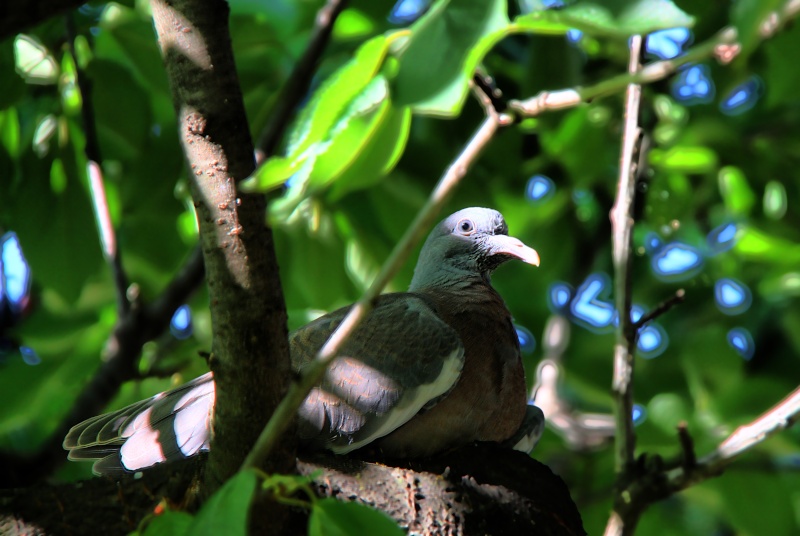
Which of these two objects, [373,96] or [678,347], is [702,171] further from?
[373,96]

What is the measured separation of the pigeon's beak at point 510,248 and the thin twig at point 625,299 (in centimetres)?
43

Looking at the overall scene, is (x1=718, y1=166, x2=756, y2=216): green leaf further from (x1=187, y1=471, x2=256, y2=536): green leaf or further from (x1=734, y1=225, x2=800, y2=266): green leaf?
(x1=187, y1=471, x2=256, y2=536): green leaf

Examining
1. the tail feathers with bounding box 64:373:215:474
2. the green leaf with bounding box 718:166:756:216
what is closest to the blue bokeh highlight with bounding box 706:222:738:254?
the green leaf with bounding box 718:166:756:216

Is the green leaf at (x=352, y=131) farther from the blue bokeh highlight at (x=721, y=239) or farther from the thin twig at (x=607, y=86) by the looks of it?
the blue bokeh highlight at (x=721, y=239)

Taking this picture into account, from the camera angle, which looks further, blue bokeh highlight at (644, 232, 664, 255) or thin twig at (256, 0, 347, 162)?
blue bokeh highlight at (644, 232, 664, 255)

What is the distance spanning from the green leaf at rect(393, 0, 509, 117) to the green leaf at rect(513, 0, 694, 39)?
5 centimetres

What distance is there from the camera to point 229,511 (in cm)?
113

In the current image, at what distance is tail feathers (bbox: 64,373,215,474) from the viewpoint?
2350 mm

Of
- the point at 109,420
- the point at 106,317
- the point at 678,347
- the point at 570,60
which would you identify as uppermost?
the point at 570,60

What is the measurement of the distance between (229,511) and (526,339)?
329 cm

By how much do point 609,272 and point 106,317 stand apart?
256cm

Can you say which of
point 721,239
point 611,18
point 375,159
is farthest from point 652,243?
point 611,18

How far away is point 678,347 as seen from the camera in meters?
4.21

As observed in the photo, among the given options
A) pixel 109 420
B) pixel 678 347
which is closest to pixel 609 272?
pixel 678 347
